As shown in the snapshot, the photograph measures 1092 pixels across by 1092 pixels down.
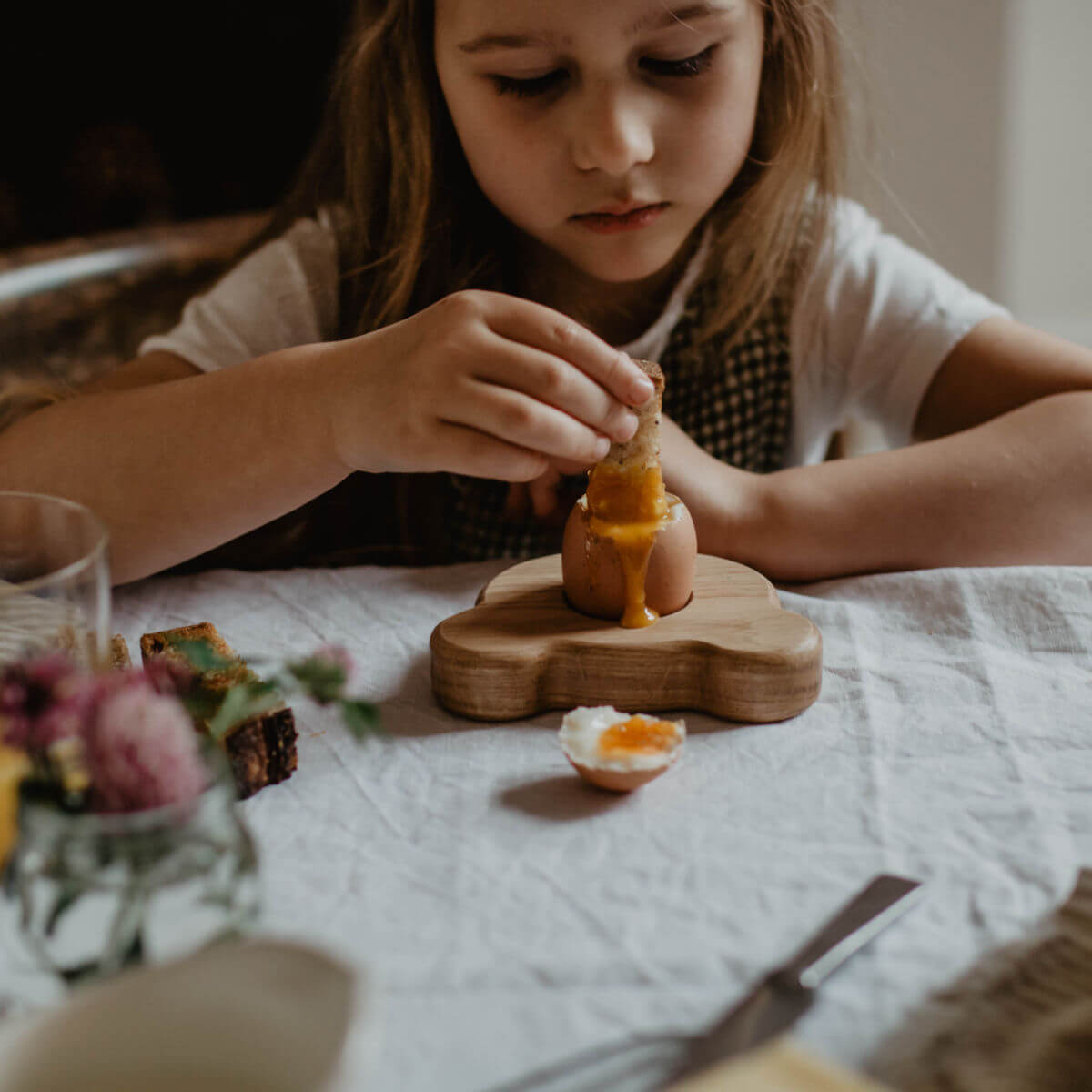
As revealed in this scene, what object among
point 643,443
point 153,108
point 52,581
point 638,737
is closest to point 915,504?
point 643,443

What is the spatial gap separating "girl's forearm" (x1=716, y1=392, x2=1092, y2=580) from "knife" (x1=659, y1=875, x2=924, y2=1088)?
353mm

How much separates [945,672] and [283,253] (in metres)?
0.75

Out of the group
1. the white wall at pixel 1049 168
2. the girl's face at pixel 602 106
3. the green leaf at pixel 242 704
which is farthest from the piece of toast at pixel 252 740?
the white wall at pixel 1049 168

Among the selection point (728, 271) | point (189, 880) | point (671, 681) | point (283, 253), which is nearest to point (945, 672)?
point (671, 681)

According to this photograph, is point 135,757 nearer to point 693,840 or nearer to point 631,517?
point 693,840

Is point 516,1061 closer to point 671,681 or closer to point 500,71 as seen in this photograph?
point 671,681

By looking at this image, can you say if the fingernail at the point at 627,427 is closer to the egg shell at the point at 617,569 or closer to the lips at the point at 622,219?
the egg shell at the point at 617,569

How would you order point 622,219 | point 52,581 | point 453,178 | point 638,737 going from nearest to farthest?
point 52,581
point 638,737
point 622,219
point 453,178

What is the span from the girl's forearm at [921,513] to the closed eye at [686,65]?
0.31 m

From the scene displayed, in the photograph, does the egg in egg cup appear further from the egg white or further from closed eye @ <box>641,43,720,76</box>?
closed eye @ <box>641,43,720,76</box>

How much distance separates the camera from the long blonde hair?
971 millimetres

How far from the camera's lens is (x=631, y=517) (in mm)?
644

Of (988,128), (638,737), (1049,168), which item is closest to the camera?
(638,737)

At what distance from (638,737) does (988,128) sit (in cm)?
184
